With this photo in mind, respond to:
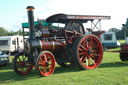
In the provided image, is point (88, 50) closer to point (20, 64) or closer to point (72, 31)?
point (72, 31)

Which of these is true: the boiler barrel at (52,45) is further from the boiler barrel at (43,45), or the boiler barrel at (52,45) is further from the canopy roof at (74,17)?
the canopy roof at (74,17)

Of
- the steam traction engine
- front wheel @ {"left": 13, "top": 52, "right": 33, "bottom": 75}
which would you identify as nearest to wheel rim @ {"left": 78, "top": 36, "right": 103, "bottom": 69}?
the steam traction engine

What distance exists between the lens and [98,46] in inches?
313

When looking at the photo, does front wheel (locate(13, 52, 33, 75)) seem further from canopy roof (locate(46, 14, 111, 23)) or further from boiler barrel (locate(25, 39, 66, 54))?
canopy roof (locate(46, 14, 111, 23))

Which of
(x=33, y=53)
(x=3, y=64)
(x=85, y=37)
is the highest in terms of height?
(x=85, y=37)

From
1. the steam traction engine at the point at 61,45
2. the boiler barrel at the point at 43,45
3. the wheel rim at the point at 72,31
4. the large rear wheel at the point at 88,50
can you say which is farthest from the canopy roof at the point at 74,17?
the boiler barrel at the point at 43,45

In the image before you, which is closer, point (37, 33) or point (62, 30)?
point (37, 33)

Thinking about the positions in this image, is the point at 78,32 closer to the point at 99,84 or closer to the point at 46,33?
the point at 46,33

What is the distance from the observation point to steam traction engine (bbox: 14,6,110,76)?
22.0 feet

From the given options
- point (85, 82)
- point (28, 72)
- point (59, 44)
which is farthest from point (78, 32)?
point (85, 82)

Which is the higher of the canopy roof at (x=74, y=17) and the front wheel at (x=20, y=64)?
the canopy roof at (x=74, y=17)

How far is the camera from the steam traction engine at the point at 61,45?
22.0 ft

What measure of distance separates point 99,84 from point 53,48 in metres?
3.01

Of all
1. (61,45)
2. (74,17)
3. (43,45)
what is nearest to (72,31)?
(74,17)
